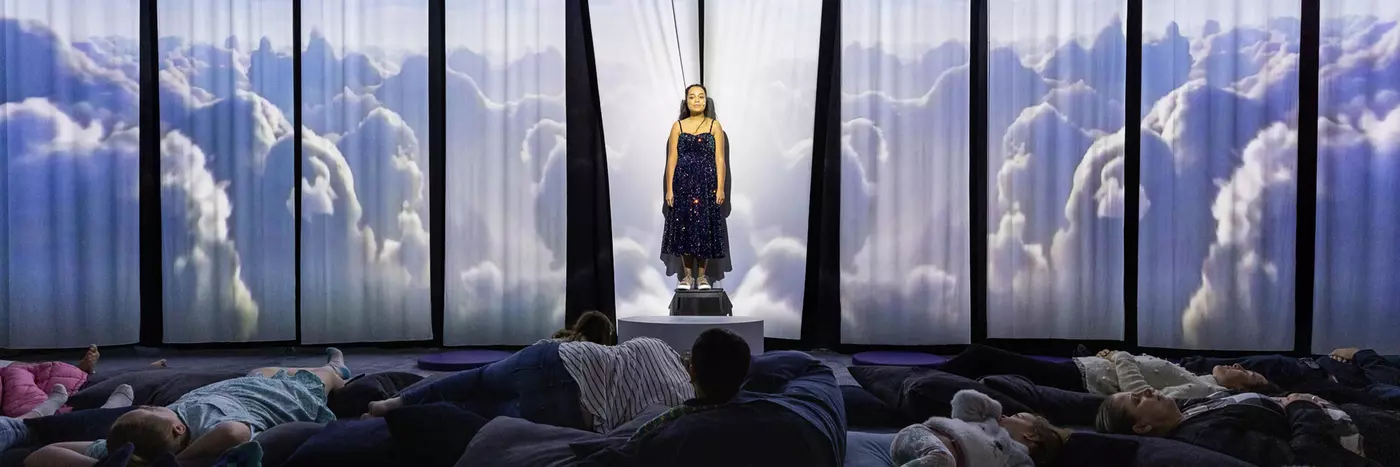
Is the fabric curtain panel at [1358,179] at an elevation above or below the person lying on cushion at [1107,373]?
above

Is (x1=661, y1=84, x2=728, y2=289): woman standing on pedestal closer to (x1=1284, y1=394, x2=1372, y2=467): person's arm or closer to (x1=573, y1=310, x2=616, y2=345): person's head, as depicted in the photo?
(x1=573, y1=310, x2=616, y2=345): person's head

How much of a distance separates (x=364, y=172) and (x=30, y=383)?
2.59 m

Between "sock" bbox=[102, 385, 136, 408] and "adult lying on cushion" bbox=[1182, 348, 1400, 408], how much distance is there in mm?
4006

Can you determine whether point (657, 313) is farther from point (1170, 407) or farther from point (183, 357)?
point (1170, 407)

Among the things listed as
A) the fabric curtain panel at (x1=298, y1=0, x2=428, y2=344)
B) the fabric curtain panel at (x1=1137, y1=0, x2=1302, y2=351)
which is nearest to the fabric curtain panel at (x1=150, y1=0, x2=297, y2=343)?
the fabric curtain panel at (x1=298, y1=0, x2=428, y2=344)

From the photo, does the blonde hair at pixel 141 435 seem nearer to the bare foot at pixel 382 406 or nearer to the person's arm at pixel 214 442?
the person's arm at pixel 214 442

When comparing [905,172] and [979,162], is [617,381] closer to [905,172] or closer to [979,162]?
[905,172]

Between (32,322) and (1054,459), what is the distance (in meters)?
5.69

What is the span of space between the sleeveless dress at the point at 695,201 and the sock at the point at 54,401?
3.07 m

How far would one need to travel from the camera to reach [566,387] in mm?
2426

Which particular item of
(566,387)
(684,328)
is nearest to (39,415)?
(566,387)

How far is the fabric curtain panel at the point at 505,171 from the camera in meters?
5.33

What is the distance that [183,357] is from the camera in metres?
5.05

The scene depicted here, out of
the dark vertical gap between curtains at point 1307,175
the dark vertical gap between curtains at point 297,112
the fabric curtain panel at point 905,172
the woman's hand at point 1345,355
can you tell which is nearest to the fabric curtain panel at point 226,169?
the dark vertical gap between curtains at point 297,112
